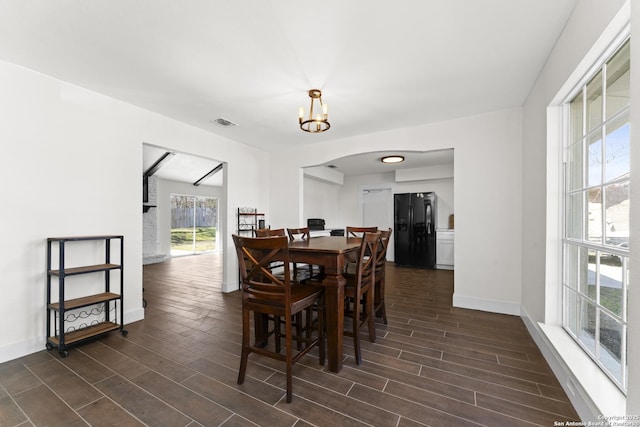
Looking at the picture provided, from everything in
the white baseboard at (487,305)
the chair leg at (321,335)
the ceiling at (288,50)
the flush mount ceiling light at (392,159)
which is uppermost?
the ceiling at (288,50)

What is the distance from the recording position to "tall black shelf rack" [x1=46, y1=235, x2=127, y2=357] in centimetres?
228

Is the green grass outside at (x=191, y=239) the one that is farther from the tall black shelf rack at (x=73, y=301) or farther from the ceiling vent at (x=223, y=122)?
the tall black shelf rack at (x=73, y=301)

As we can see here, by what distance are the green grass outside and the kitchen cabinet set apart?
7.11 meters

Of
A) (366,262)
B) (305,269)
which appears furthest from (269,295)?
(305,269)

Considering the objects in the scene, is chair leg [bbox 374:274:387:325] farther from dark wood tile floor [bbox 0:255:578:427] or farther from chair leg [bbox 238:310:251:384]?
chair leg [bbox 238:310:251:384]

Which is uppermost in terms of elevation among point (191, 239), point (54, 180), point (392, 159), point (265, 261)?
point (392, 159)

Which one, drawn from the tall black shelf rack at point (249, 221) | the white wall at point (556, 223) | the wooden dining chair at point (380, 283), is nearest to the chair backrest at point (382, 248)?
the wooden dining chair at point (380, 283)

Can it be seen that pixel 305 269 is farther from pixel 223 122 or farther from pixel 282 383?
pixel 223 122

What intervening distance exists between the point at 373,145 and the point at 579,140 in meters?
2.50

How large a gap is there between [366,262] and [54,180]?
292 centimetres

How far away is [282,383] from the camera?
73.1 inches

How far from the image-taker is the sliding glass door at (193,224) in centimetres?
817

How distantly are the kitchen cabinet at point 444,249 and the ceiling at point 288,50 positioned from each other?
11.2ft

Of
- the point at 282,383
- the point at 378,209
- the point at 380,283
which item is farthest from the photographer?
the point at 378,209
